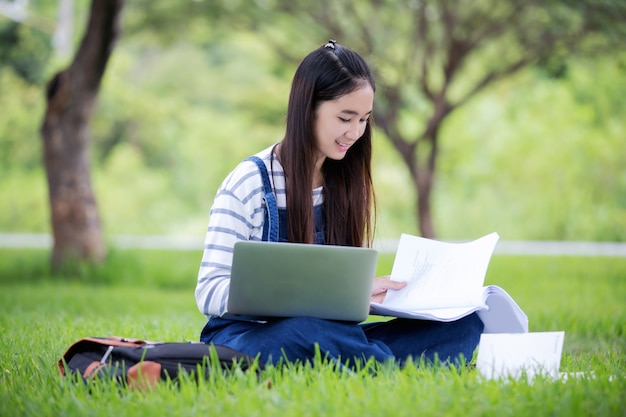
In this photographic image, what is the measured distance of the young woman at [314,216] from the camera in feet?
9.99

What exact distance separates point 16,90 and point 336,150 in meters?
17.6

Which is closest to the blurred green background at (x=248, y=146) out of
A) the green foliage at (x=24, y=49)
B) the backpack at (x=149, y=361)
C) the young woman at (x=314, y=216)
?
the green foliage at (x=24, y=49)

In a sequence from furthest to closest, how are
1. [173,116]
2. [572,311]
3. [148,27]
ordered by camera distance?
[173,116] < [148,27] < [572,311]

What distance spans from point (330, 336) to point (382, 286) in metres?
0.36

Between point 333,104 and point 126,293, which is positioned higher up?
point 333,104

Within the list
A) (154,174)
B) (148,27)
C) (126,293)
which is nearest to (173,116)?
(154,174)

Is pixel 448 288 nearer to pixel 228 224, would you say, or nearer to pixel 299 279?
pixel 299 279

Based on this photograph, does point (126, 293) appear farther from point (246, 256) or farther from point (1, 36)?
point (1, 36)

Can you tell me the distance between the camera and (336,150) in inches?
132

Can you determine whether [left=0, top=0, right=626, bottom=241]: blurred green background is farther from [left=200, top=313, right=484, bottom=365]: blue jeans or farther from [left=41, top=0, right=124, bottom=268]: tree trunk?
[left=200, top=313, right=484, bottom=365]: blue jeans

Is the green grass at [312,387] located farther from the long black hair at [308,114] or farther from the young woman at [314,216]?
the long black hair at [308,114]

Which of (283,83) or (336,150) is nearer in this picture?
(336,150)

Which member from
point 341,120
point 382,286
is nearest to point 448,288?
point 382,286

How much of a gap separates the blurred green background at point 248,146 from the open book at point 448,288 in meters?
14.5
